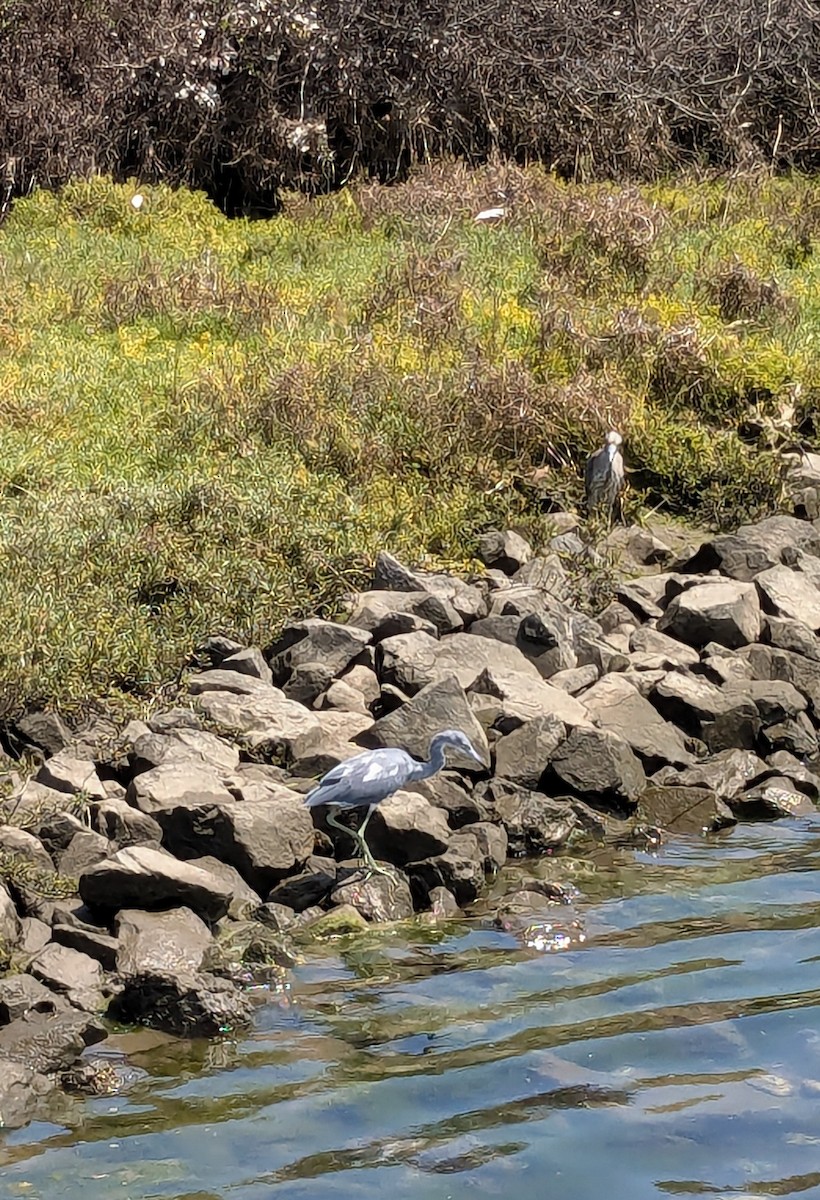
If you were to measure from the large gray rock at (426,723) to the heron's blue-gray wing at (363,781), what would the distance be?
0.70 metres

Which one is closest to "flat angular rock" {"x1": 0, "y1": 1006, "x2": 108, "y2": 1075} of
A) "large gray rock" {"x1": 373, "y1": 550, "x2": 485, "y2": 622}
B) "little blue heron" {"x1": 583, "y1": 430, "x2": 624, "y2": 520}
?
"large gray rock" {"x1": 373, "y1": 550, "x2": 485, "y2": 622}

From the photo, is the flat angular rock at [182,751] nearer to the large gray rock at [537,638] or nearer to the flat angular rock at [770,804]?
the large gray rock at [537,638]

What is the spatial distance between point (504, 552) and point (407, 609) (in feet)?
3.16

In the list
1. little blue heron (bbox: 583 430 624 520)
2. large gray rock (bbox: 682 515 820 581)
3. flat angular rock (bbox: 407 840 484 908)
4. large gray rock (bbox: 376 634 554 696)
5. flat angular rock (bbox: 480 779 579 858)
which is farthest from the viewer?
little blue heron (bbox: 583 430 624 520)

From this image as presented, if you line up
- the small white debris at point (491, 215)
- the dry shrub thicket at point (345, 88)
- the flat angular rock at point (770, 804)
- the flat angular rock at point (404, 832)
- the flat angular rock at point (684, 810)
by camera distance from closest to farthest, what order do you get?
the flat angular rock at point (404, 832) → the flat angular rock at point (684, 810) → the flat angular rock at point (770, 804) → the small white debris at point (491, 215) → the dry shrub thicket at point (345, 88)

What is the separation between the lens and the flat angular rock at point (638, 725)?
7.07 m

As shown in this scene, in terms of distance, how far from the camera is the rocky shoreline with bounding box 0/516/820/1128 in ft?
17.2

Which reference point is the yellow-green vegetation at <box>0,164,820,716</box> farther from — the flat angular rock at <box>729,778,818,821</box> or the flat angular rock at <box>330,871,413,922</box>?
the flat angular rock at <box>729,778,818,821</box>

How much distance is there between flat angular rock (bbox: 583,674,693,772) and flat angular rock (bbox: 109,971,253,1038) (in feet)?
8.19

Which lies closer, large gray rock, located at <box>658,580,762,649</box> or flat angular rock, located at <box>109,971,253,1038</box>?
flat angular rock, located at <box>109,971,253,1038</box>

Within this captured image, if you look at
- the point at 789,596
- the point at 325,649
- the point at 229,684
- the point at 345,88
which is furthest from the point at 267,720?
the point at 345,88

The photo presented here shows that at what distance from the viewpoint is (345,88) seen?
16125 millimetres

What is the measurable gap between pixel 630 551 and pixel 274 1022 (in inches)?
176

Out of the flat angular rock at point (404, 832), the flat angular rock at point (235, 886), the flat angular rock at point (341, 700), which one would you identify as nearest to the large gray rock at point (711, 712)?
the flat angular rock at point (341, 700)
